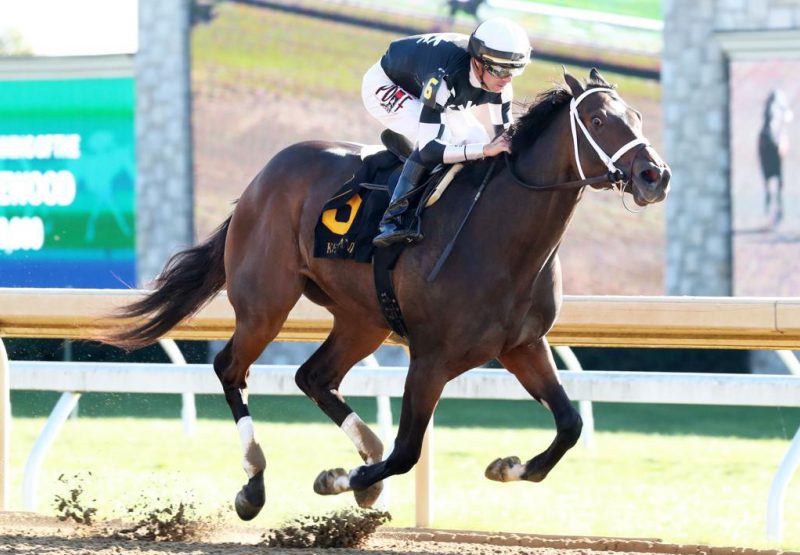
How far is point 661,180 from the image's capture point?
446 cm

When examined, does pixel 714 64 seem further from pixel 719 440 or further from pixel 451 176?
pixel 451 176

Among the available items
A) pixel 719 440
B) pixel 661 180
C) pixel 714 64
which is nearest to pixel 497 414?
pixel 719 440

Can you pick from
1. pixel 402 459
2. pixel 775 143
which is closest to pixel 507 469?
pixel 402 459

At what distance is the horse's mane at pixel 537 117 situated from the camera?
5.01 metres

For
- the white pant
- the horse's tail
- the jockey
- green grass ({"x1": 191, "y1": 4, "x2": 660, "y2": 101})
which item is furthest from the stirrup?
green grass ({"x1": 191, "y1": 4, "x2": 660, "y2": 101})

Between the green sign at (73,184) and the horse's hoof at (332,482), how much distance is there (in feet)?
29.4

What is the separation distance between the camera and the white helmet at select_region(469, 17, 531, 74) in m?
4.95

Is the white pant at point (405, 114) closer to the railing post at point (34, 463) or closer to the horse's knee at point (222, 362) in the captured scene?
the horse's knee at point (222, 362)

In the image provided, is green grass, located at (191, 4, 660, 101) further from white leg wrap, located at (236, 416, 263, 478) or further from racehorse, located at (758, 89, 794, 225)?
white leg wrap, located at (236, 416, 263, 478)

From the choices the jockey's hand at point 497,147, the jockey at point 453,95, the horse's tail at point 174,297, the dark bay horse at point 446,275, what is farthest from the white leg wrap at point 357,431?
the jockey's hand at point 497,147

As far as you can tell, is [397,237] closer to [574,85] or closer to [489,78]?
[489,78]

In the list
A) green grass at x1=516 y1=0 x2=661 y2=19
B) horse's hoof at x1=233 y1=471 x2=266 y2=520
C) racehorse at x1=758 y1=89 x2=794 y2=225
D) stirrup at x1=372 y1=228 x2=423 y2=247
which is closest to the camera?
stirrup at x1=372 y1=228 x2=423 y2=247

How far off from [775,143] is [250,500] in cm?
850

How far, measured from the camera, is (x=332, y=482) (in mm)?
5414
